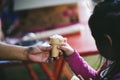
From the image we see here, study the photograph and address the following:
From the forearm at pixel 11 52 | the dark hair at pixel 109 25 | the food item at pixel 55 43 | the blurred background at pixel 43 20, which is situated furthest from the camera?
the blurred background at pixel 43 20

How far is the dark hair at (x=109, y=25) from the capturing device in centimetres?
129

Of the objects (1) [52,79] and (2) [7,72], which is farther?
(2) [7,72]

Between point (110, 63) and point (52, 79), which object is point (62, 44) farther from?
point (52, 79)

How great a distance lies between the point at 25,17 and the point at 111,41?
1.69 metres

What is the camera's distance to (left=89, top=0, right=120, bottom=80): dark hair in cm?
129

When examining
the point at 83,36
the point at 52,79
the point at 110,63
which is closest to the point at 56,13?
the point at 83,36

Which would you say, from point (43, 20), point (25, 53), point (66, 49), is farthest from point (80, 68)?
point (43, 20)

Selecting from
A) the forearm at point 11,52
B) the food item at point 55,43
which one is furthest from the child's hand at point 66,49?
the forearm at point 11,52

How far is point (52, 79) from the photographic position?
2.27m

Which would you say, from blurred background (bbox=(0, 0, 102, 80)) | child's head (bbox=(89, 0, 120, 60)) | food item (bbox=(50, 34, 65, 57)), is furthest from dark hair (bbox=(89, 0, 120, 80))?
blurred background (bbox=(0, 0, 102, 80))

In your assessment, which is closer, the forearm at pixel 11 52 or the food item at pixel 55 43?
the food item at pixel 55 43

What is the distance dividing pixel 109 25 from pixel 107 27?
0.01 m

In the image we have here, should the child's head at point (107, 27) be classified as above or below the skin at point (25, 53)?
above

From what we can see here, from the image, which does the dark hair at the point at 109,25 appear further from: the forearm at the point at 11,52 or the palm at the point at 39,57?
the forearm at the point at 11,52
